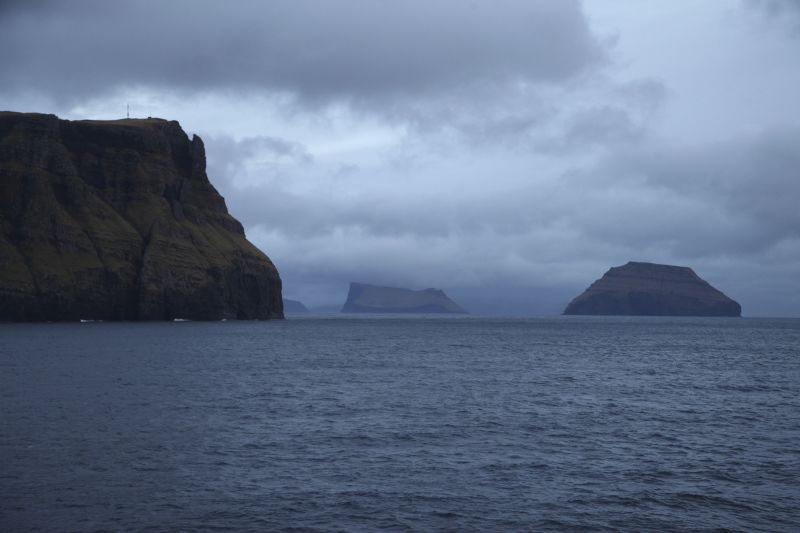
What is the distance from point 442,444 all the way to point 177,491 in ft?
47.2

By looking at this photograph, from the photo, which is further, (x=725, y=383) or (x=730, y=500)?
(x=725, y=383)

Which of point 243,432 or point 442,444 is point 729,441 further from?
point 243,432

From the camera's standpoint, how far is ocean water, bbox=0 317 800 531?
2586 centimetres

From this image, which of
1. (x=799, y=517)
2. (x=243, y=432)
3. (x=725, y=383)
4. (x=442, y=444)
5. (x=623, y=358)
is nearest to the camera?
(x=799, y=517)

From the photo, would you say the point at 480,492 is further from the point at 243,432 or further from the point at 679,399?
the point at 679,399

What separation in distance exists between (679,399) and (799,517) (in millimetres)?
31859

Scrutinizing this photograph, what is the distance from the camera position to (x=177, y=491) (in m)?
28.2

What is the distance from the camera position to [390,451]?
35625mm

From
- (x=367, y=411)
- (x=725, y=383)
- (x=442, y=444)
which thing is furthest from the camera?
(x=725, y=383)

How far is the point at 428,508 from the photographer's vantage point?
26531 millimetres

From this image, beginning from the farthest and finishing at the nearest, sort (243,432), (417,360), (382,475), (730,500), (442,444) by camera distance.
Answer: (417,360), (243,432), (442,444), (382,475), (730,500)

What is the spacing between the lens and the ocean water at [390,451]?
25859 millimetres

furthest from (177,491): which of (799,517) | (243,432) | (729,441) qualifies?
(729,441)

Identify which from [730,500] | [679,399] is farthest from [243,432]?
[679,399]
